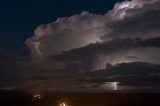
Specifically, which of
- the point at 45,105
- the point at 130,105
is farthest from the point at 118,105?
the point at 45,105

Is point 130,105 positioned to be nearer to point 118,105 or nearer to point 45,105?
point 118,105

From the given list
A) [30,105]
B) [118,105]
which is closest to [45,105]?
[30,105]

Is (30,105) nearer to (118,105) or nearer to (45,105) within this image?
(45,105)

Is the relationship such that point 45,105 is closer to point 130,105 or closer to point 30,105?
point 30,105
